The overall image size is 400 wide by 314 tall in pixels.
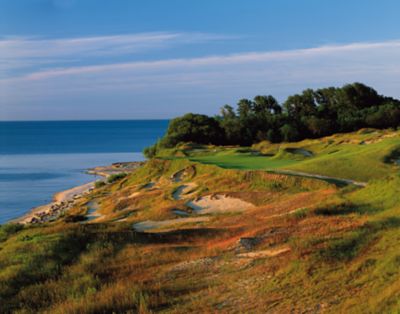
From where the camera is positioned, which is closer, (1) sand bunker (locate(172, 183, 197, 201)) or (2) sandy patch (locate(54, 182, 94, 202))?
(1) sand bunker (locate(172, 183, 197, 201))

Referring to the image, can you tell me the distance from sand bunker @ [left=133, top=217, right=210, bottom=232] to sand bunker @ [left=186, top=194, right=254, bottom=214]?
294 cm

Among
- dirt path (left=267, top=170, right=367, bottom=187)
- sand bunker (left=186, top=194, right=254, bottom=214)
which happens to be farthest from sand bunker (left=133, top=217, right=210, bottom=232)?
dirt path (left=267, top=170, right=367, bottom=187)

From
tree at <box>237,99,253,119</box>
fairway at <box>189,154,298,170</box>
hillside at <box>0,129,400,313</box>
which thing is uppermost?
tree at <box>237,99,253,119</box>

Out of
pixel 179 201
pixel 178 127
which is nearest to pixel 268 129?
pixel 178 127

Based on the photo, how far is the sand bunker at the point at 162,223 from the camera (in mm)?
23281

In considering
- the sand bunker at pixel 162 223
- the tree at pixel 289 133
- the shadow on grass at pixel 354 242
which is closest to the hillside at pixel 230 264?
the shadow on grass at pixel 354 242

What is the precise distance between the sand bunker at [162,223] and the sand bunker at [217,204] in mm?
2944

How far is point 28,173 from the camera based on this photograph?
3415 inches

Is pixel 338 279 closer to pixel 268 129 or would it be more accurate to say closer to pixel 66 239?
pixel 66 239

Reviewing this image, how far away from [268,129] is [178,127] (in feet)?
49.0

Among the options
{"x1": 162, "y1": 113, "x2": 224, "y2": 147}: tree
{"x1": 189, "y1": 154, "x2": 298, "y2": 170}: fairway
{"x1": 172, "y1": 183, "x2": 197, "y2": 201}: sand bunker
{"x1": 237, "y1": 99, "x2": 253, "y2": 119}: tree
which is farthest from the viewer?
{"x1": 237, "y1": 99, "x2": 253, "y2": 119}: tree

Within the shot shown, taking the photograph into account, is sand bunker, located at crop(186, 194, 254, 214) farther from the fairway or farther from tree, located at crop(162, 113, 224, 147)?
tree, located at crop(162, 113, 224, 147)

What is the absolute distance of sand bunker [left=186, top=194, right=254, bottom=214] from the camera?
89.8 ft

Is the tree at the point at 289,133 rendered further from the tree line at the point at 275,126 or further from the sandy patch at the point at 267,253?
the sandy patch at the point at 267,253
